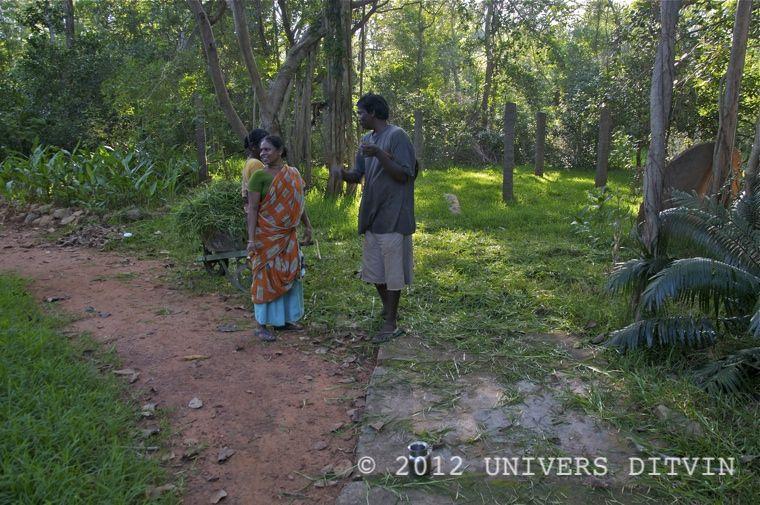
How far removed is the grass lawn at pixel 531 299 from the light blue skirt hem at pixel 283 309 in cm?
21

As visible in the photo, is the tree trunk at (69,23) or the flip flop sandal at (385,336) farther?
the tree trunk at (69,23)

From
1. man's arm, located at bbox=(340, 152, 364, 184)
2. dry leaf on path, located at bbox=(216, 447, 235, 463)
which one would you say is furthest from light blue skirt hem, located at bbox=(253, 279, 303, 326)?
dry leaf on path, located at bbox=(216, 447, 235, 463)

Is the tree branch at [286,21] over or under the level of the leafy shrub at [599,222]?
over

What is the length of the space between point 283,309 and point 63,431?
2.18 meters

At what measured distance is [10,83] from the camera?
14906mm

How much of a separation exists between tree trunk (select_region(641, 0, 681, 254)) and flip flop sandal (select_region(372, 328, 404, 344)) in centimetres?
202

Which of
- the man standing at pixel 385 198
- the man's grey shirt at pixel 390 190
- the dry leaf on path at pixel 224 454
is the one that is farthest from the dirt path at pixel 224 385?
the man's grey shirt at pixel 390 190

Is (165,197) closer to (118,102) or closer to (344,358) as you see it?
(118,102)

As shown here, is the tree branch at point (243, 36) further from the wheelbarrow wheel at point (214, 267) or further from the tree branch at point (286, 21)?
the tree branch at point (286, 21)

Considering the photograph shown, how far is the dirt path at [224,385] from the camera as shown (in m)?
3.08

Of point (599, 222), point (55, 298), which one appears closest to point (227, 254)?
point (55, 298)

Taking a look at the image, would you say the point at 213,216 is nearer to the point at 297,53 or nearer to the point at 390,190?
the point at 390,190

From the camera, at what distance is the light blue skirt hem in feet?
16.1

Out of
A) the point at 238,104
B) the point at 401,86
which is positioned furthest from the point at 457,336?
the point at 401,86
